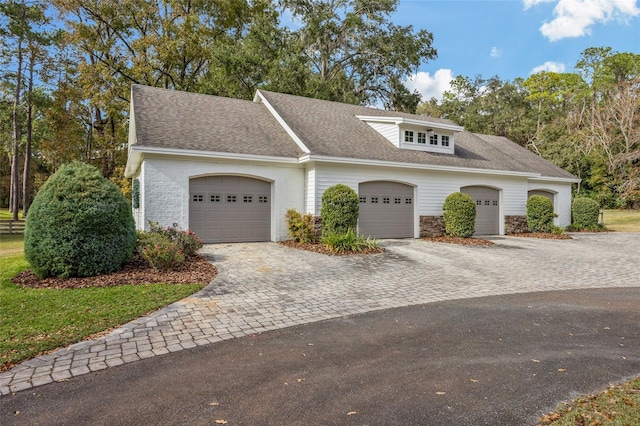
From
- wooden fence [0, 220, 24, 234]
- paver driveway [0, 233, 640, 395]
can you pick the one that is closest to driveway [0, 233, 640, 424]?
paver driveway [0, 233, 640, 395]

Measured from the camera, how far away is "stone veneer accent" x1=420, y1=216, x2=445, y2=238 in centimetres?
1442

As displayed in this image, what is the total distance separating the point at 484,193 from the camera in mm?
16125

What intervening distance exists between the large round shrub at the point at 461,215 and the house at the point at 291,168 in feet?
2.48

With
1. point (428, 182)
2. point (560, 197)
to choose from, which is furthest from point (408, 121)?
point (560, 197)

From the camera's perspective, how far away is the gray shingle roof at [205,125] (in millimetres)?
11469

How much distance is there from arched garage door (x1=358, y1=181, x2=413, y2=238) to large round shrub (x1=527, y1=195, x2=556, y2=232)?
6.28 m

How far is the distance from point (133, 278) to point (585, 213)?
2157 centimetres

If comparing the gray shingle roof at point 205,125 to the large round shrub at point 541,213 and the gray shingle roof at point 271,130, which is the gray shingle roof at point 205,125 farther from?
the large round shrub at point 541,213

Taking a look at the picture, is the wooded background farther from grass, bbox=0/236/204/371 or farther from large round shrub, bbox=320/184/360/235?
grass, bbox=0/236/204/371

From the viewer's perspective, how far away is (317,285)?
22.2 feet

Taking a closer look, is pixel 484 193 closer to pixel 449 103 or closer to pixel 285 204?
pixel 285 204

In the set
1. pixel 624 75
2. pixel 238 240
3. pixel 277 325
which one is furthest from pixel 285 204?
pixel 624 75

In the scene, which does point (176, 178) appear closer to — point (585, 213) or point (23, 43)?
point (585, 213)

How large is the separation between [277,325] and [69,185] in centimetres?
502
